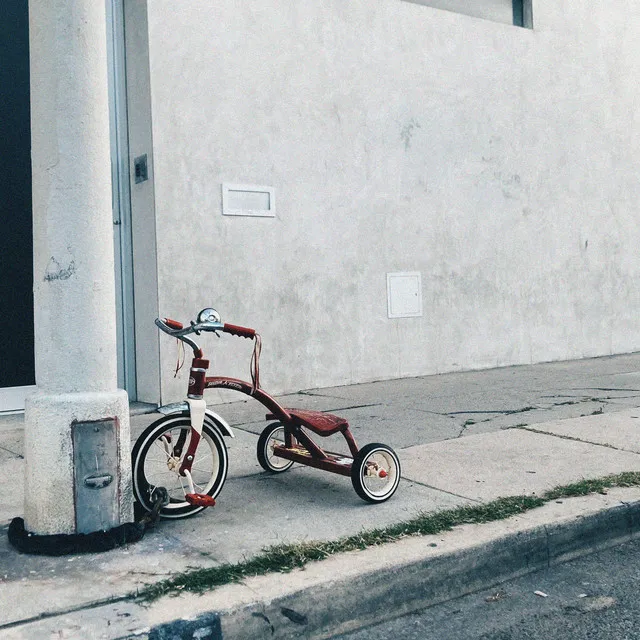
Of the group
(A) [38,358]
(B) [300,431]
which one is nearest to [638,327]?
(B) [300,431]

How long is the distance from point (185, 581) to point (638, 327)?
10.4 m

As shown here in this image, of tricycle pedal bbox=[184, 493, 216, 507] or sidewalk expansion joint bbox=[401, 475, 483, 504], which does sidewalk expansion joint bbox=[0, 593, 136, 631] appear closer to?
tricycle pedal bbox=[184, 493, 216, 507]

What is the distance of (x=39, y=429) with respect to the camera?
356 centimetres

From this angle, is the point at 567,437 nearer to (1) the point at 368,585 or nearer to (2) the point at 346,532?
(2) the point at 346,532

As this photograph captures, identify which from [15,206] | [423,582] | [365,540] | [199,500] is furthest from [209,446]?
[15,206]

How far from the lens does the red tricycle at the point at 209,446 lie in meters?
4.00

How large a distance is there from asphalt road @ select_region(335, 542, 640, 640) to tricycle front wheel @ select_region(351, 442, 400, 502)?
3.03 feet

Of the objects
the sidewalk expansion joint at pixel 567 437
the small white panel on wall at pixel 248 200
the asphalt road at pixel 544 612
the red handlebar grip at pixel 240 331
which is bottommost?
the asphalt road at pixel 544 612

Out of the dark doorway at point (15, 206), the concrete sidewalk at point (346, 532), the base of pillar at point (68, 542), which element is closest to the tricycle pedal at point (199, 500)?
the concrete sidewalk at point (346, 532)

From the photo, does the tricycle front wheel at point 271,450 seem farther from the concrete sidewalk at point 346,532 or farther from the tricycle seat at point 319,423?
the tricycle seat at point 319,423

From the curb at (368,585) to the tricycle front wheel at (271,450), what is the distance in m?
1.51

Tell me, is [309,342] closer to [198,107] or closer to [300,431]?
[198,107]

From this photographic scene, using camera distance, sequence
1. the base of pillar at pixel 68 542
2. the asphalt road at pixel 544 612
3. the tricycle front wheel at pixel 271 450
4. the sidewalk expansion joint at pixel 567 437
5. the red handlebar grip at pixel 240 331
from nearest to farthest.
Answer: the asphalt road at pixel 544 612 < the base of pillar at pixel 68 542 < the red handlebar grip at pixel 240 331 < the tricycle front wheel at pixel 271 450 < the sidewalk expansion joint at pixel 567 437

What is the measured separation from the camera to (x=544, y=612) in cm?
331
